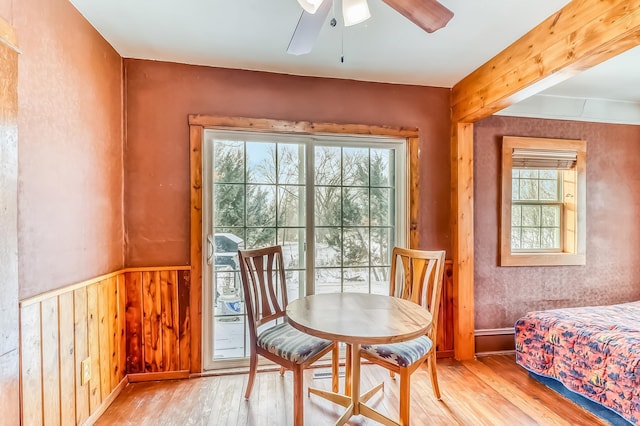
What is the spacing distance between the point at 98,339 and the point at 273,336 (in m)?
1.12

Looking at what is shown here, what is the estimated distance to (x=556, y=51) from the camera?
72.9 inches

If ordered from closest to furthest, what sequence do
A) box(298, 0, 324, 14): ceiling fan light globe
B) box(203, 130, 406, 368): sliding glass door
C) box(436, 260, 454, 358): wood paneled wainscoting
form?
box(298, 0, 324, 14): ceiling fan light globe < box(203, 130, 406, 368): sliding glass door < box(436, 260, 454, 358): wood paneled wainscoting

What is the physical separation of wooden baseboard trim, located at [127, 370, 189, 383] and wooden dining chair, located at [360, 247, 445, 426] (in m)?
1.49

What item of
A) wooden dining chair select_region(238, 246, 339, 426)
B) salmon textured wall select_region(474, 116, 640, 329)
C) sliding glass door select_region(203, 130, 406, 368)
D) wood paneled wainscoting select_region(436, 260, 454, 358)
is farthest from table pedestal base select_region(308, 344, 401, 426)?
salmon textured wall select_region(474, 116, 640, 329)

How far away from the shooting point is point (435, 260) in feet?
7.44

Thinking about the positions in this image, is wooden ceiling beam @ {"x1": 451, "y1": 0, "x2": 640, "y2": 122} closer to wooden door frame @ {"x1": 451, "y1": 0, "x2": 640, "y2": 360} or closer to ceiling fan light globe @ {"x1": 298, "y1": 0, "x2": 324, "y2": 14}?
wooden door frame @ {"x1": 451, "y1": 0, "x2": 640, "y2": 360}

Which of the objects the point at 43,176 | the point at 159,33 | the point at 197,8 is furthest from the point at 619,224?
the point at 43,176

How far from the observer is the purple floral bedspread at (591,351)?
6.17 ft

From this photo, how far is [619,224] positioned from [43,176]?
4.76 m

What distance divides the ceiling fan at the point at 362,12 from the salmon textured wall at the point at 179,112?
1149 millimetres

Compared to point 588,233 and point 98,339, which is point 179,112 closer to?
point 98,339

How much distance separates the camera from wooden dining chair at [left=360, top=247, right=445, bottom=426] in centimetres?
183

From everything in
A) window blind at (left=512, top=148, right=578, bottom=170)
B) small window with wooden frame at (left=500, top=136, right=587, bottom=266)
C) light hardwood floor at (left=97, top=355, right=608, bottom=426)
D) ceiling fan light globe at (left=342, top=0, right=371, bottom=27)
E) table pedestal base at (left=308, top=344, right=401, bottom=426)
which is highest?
ceiling fan light globe at (left=342, top=0, right=371, bottom=27)

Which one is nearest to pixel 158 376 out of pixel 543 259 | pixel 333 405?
pixel 333 405
